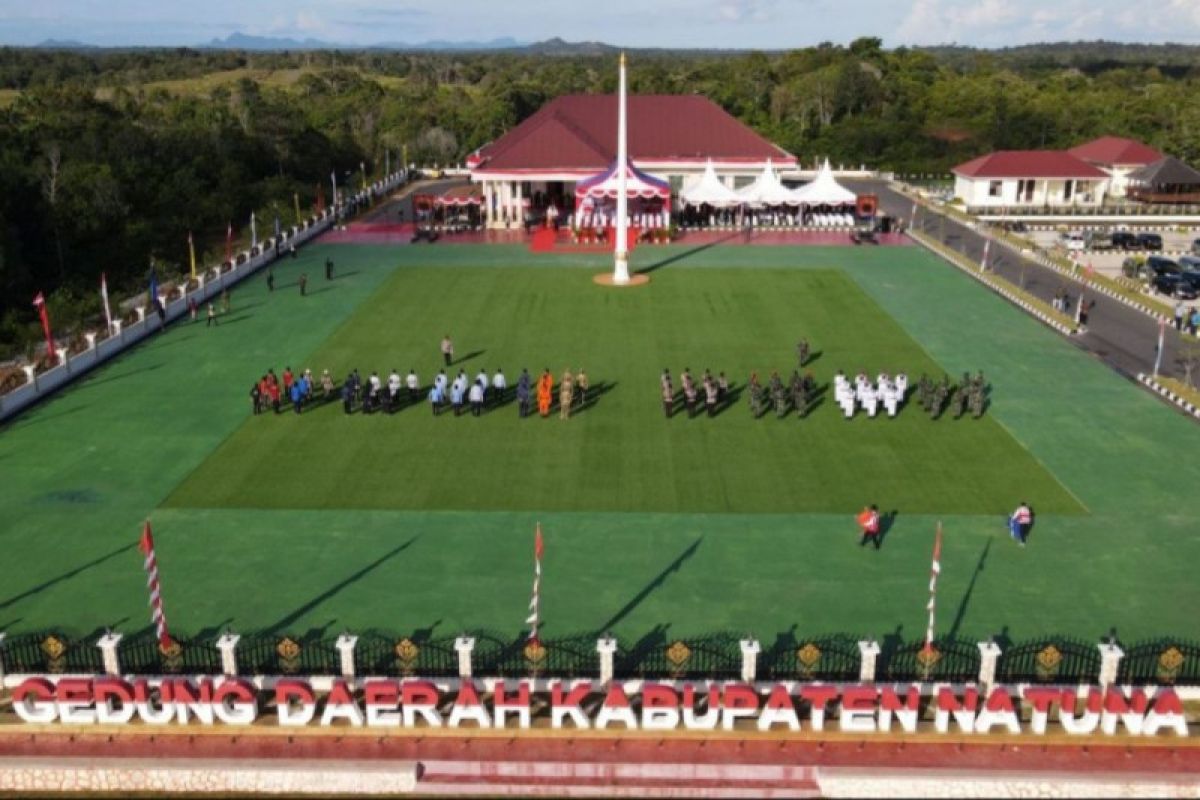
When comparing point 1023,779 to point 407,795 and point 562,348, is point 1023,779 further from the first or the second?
point 562,348

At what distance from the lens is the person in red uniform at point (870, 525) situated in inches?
886

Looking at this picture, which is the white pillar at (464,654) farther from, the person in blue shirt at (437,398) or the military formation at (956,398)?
the military formation at (956,398)

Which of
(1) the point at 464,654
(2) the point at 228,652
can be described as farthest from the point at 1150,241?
(2) the point at 228,652

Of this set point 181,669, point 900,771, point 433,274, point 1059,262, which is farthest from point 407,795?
point 1059,262

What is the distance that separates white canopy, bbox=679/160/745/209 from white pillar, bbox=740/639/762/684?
4719cm

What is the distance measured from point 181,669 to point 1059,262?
47.6 metres

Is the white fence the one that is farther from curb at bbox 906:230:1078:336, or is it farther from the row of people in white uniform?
curb at bbox 906:230:1078:336

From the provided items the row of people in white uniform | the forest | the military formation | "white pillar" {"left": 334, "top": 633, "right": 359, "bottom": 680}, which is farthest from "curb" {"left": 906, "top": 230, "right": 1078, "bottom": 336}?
the forest

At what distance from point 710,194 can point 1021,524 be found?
4238 centimetres

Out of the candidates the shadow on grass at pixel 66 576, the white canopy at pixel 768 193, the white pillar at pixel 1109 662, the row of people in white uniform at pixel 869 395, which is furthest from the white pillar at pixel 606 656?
the white canopy at pixel 768 193

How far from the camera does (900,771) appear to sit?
1620 centimetres

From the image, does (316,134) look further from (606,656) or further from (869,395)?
(606,656)

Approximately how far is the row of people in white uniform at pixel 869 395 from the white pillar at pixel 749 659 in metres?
14.1

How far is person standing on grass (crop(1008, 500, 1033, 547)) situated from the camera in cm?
2288
